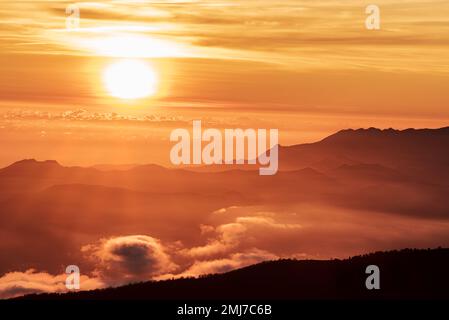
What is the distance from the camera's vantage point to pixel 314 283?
2911 inches

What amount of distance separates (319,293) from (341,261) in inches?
303

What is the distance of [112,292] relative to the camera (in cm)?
7231

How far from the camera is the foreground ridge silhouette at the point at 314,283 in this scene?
68.2 metres

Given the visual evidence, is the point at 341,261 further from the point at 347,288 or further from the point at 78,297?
the point at 78,297

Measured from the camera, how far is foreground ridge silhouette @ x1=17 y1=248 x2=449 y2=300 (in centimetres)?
6819
